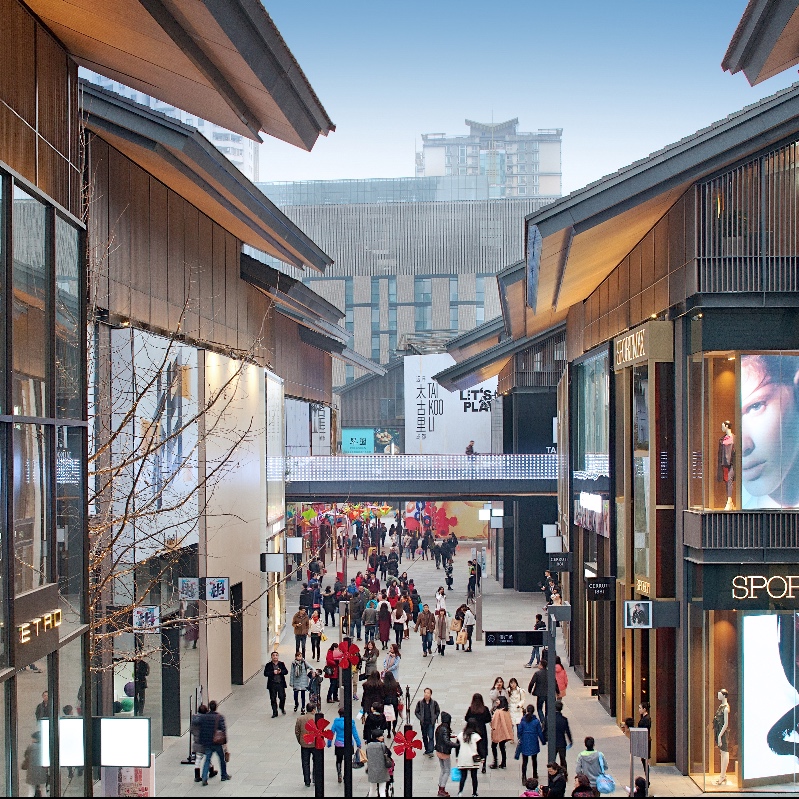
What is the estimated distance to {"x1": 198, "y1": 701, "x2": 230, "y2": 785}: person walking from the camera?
57.9 feet

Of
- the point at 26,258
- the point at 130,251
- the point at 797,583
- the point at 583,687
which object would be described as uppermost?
the point at 130,251

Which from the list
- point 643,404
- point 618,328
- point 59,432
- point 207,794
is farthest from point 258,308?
point 59,432

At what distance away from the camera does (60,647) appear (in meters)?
9.68

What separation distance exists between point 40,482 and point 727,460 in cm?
1105

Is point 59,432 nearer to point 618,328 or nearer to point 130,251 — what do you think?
point 130,251

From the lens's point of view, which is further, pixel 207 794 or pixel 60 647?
pixel 207 794

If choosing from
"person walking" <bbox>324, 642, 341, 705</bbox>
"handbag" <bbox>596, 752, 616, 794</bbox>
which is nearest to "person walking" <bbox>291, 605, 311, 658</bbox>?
"person walking" <bbox>324, 642, 341, 705</bbox>

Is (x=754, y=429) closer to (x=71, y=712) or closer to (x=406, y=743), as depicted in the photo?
(x=406, y=743)

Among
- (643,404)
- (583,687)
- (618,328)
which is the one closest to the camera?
(643,404)

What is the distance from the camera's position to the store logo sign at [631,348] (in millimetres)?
19281

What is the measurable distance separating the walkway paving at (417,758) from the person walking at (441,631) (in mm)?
326

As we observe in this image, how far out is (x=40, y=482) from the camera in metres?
9.18

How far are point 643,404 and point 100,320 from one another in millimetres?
8534

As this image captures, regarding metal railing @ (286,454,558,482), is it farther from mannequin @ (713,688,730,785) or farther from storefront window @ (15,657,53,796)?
storefront window @ (15,657,53,796)
